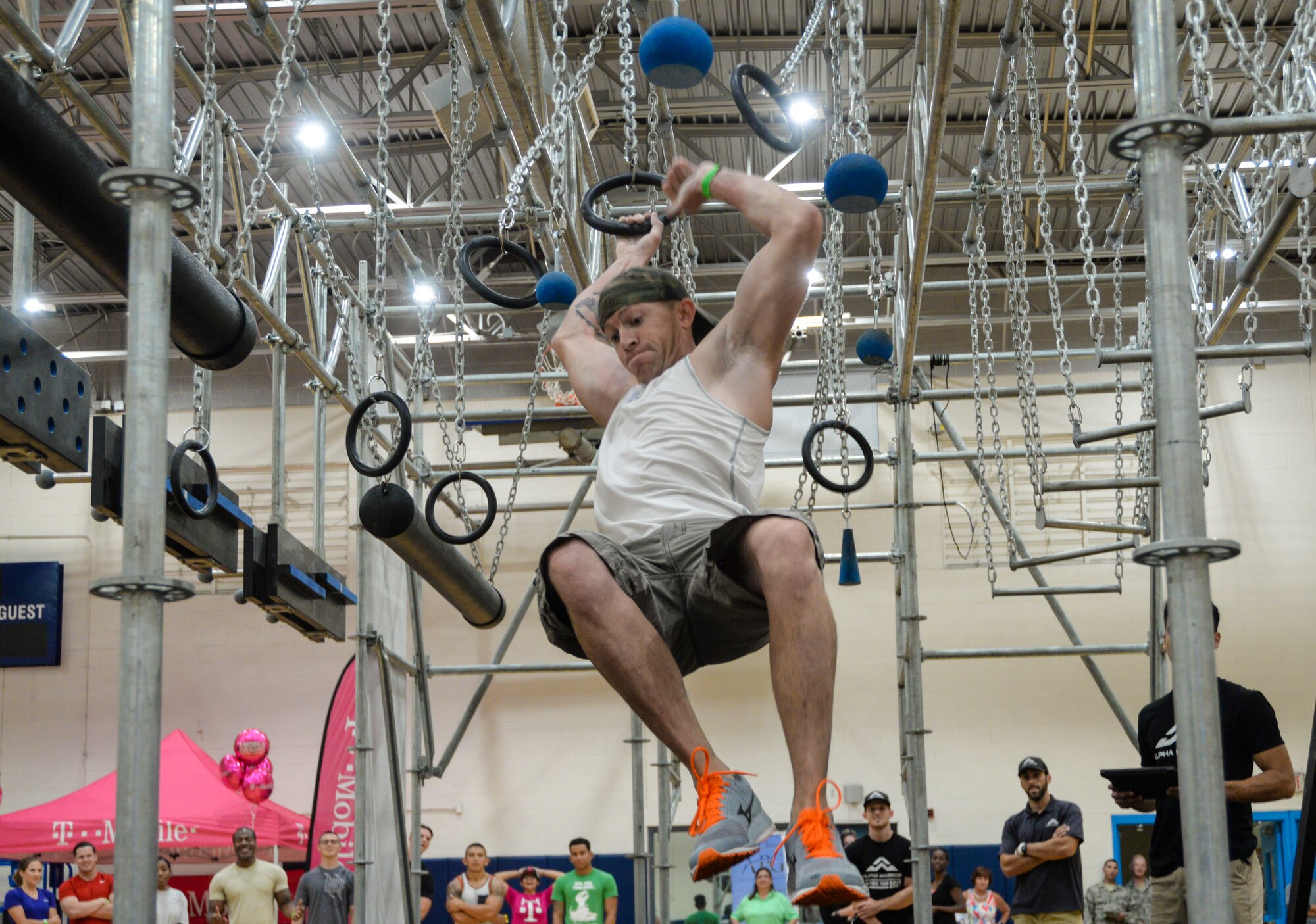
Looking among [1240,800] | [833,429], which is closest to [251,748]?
[833,429]

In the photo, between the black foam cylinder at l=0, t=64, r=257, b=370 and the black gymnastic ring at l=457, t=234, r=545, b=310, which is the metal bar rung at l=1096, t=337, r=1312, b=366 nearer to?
the black gymnastic ring at l=457, t=234, r=545, b=310

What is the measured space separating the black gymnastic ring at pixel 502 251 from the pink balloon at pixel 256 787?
267 inches

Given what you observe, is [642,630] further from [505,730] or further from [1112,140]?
[505,730]

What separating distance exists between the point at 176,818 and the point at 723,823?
24.5ft

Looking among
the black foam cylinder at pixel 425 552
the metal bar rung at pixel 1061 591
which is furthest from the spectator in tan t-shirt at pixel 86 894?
the metal bar rung at pixel 1061 591

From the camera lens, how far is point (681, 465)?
289cm

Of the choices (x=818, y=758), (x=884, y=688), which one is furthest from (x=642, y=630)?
(x=884, y=688)

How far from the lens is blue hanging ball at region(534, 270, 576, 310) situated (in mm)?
3793

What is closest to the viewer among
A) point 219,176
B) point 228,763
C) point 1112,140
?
point 1112,140

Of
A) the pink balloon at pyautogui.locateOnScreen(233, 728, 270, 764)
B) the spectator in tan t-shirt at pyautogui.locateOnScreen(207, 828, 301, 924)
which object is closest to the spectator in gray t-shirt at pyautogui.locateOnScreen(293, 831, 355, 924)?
the spectator in tan t-shirt at pyautogui.locateOnScreen(207, 828, 301, 924)

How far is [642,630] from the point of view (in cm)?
266

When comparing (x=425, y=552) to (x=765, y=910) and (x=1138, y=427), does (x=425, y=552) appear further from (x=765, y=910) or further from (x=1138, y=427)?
(x=765, y=910)

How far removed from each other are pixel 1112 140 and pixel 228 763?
29.6 feet

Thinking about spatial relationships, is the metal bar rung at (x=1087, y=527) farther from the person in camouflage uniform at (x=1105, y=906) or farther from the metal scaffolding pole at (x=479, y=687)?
the person in camouflage uniform at (x=1105, y=906)
